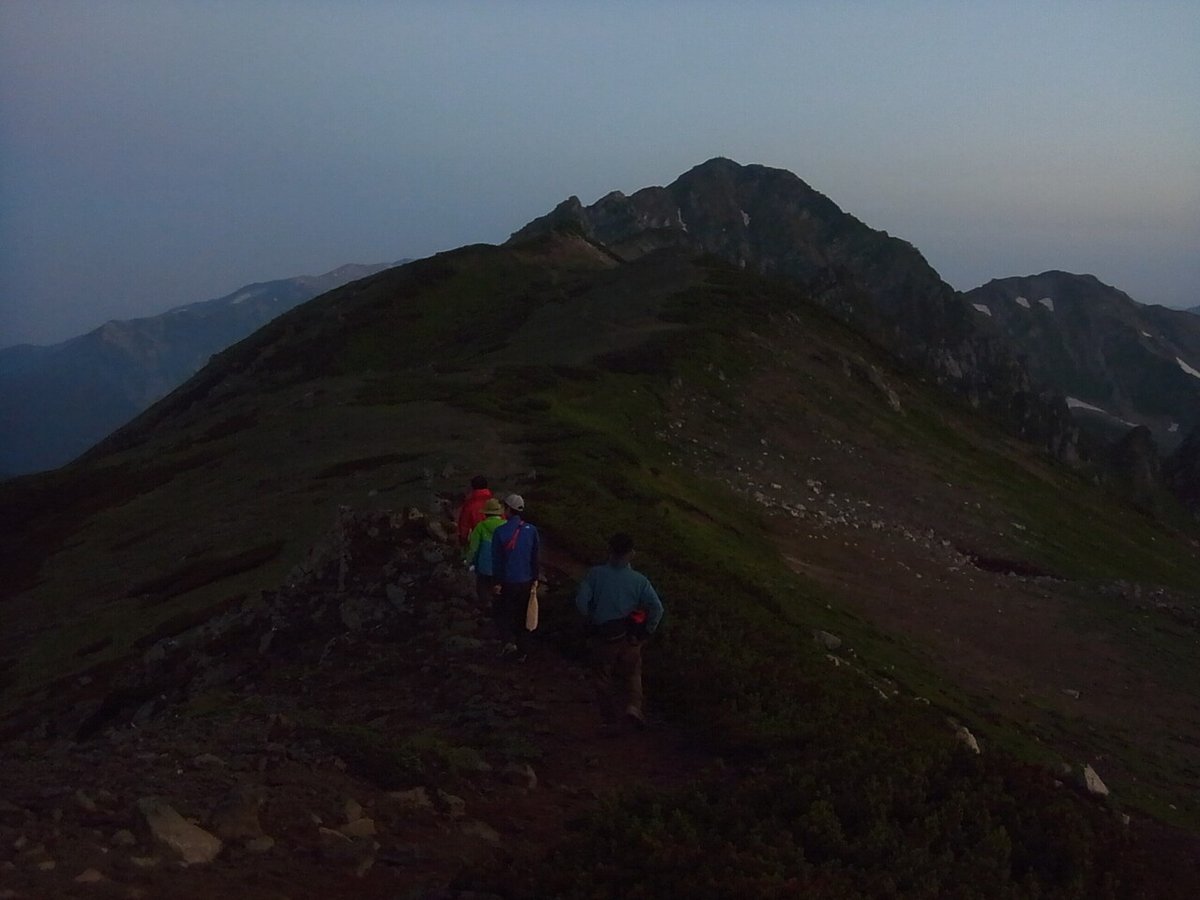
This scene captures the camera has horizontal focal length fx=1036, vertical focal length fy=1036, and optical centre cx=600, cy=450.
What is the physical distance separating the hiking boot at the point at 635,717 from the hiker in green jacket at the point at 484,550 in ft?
11.0

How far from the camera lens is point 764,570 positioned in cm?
2692

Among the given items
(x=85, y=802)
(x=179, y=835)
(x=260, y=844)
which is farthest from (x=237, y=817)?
(x=85, y=802)

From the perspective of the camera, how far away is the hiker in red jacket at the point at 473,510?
16.9 meters

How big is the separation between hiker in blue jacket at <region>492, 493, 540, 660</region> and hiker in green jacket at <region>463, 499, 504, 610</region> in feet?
0.66

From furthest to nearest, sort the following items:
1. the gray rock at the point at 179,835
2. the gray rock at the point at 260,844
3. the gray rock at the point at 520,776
→ the gray rock at the point at 520,776 → the gray rock at the point at 260,844 → the gray rock at the point at 179,835

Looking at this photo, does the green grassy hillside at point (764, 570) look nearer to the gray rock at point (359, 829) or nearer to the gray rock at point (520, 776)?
the gray rock at point (359, 829)

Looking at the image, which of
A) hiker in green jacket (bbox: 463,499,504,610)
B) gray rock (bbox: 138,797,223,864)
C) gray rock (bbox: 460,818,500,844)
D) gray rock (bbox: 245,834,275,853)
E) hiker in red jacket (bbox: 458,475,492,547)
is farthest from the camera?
hiker in red jacket (bbox: 458,475,492,547)

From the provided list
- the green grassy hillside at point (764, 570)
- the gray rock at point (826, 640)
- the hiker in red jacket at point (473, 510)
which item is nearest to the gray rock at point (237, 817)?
the green grassy hillside at point (764, 570)

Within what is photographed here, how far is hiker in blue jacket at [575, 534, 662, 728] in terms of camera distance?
13.2 meters

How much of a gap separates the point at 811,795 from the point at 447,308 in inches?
3314

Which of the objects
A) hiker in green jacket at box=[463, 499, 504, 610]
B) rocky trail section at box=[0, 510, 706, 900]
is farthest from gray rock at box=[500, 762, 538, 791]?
hiker in green jacket at box=[463, 499, 504, 610]

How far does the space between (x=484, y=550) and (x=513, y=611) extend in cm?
103

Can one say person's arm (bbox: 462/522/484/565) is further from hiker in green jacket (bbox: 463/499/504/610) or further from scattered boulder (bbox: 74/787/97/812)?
scattered boulder (bbox: 74/787/97/812)

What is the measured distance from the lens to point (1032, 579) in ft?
129
